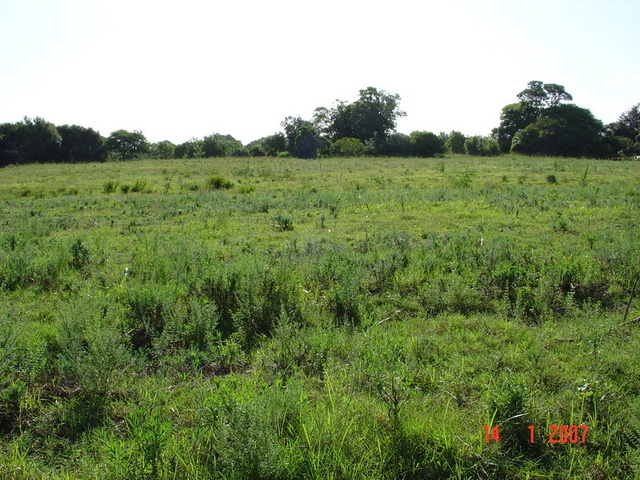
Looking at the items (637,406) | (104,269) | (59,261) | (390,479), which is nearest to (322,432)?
(390,479)

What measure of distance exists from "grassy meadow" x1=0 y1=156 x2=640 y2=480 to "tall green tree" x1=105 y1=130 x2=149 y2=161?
216 ft

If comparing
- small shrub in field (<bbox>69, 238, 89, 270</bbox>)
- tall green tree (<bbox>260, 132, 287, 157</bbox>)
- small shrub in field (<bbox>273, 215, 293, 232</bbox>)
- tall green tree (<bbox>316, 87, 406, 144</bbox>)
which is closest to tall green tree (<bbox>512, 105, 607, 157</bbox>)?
tall green tree (<bbox>316, 87, 406, 144</bbox>)

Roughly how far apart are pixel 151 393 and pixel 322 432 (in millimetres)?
1538

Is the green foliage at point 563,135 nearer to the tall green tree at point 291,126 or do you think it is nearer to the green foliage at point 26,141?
the tall green tree at point 291,126

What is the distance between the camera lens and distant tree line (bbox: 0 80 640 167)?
49.4 meters

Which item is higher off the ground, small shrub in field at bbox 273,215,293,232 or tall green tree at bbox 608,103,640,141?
tall green tree at bbox 608,103,640,141

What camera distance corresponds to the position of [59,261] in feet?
21.4

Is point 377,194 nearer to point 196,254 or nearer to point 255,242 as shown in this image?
point 255,242

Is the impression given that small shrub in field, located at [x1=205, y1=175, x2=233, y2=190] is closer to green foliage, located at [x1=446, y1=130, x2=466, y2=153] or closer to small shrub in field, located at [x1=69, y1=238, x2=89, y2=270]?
small shrub in field, located at [x1=69, y1=238, x2=89, y2=270]

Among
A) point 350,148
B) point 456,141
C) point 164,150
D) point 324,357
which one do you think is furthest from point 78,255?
point 164,150

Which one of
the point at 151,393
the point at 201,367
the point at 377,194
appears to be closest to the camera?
the point at 151,393

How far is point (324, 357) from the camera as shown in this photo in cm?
391
